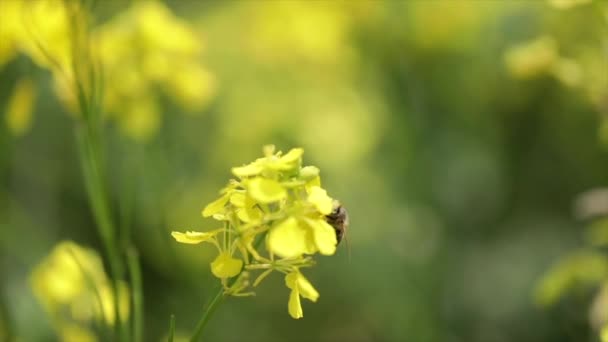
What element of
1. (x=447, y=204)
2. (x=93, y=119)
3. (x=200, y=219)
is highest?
(x=447, y=204)

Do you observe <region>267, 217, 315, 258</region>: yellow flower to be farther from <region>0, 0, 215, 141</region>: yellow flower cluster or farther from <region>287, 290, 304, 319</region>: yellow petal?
<region>0, 0, 215, 141</region>: yellow flower cluster

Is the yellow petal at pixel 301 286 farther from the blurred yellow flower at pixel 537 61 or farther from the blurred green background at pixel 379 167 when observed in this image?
the blurred green background at pixel 379 167

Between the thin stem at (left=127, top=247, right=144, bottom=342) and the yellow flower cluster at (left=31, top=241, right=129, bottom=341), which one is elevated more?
the yellow flower cluster at (left=31, top=241, right=129, bottom=341)

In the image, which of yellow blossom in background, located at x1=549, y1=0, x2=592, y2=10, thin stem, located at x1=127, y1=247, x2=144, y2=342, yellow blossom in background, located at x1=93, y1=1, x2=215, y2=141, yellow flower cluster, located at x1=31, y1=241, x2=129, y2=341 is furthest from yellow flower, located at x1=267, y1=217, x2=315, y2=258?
yellow blossom in background, located at x1=93, y1=1, x2=215, y2=141

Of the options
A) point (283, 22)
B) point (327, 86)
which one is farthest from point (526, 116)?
point (283, 22)

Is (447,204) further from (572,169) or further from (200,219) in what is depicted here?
(200,219)

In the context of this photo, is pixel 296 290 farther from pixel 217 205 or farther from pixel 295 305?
pixel 217 205

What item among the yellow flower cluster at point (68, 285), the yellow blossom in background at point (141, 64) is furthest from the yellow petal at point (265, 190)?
the yellow blossom in background at point (141, 64)
